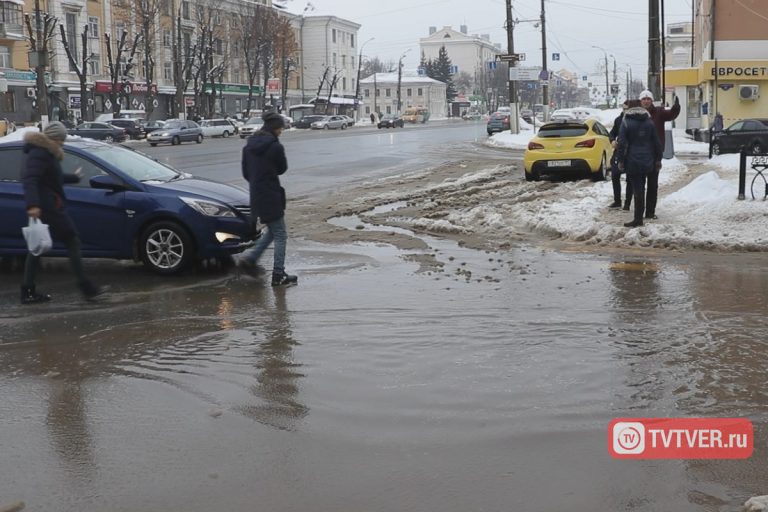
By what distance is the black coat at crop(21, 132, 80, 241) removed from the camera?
314 inches

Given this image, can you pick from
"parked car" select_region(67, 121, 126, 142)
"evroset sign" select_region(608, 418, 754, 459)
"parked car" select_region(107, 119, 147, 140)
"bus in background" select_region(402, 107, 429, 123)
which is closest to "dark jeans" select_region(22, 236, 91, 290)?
"evroset sign" select_region(608, 418, 754, 459)

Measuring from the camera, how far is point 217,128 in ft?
212

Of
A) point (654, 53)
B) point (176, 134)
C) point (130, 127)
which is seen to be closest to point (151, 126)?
point (130, 127)

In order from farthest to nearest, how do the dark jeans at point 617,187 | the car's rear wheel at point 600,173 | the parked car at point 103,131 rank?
1. the parked car at point 103,131
2. the car's rear wheel at point 600,173
3. the dark jeans at point 617,187

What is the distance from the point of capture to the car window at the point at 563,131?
765 inches

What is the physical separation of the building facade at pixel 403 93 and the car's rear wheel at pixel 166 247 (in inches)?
5477

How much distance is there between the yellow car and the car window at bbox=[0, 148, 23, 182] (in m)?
12.0

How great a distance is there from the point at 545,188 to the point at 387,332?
464 inches

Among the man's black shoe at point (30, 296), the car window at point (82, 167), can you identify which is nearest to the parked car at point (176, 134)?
the car window at point (82, 167)

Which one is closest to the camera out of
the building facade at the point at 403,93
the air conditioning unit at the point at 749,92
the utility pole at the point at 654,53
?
the utility pole at the point at 654,53

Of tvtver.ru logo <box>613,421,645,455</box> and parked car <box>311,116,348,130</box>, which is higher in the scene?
parked car <box>311,116,348,130</box>

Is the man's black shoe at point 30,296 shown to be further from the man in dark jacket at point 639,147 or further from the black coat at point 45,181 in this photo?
the man in dark jacket at point 639,147

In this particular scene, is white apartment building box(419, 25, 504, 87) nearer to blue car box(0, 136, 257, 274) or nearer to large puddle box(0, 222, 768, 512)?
blue car box(0, 136, 257, 274)

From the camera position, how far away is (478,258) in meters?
10.3
